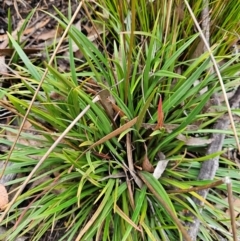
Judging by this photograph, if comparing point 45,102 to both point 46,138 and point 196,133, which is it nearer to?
→ point 46,138

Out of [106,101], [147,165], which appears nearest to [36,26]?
[106,101]

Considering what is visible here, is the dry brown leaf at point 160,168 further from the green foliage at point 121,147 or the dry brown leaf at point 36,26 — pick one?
the dry brown leaf at point 36,26

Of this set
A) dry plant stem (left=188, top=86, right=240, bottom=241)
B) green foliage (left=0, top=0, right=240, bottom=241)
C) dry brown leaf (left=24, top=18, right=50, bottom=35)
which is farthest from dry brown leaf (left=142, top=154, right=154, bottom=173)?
dry brown leaf (left=24, top=18, right=50, bottom=35)

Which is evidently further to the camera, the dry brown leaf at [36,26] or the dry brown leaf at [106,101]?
the dry brown leaf at [36,26]

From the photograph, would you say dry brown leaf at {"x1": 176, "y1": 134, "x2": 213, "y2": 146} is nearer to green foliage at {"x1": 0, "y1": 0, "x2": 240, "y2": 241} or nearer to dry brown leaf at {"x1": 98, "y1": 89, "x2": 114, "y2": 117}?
green foliage at {"x1": 0, "y1": 0, "x2": 240, "y2": 241}

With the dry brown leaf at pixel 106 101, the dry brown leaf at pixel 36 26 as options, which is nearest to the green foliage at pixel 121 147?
the dry brown leaf at pixel 106 101

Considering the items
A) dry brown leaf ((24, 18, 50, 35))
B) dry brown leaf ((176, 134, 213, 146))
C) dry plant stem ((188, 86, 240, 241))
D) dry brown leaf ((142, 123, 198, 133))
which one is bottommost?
dry plant stem ((188, 86, 240, 241))

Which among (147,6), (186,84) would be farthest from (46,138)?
(147,6)

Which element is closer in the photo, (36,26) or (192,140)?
(192,140)

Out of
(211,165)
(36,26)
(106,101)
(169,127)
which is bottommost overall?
(211,165)

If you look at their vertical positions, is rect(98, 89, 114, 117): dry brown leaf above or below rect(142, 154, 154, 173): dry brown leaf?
above

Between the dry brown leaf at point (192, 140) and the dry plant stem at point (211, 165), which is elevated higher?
the dry brown leaf at point (192, 140)

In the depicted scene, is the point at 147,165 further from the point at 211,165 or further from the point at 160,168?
the point at 211,165
